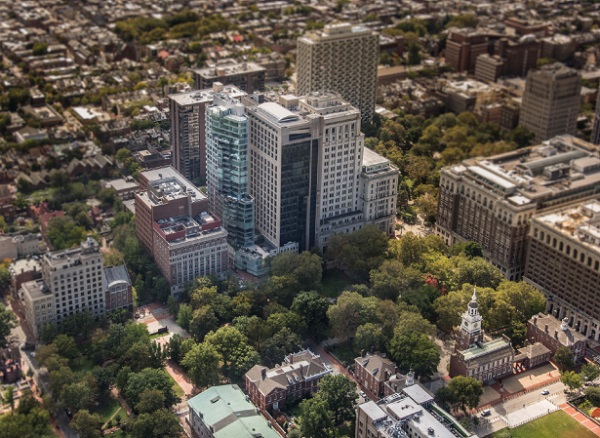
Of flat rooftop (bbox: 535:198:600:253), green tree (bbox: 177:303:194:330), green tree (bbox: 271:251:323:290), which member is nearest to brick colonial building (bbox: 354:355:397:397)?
green tree (bbox: 271:251:323:290)

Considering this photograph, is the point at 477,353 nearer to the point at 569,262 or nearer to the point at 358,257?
the point at 569,262

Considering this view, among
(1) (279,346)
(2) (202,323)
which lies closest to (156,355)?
(2) (202,323)

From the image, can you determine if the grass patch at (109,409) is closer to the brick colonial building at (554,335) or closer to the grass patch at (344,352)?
the grass patch at (344,352)

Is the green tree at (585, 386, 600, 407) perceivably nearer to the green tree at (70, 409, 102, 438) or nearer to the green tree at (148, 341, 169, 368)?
the green tree at (148, 341, 169, 368)

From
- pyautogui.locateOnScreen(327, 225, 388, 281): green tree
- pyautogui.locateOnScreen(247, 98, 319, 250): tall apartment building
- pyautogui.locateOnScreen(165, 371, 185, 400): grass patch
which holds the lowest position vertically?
pyautogui.locateOnScreen(165, 371, 185, 400): grass patch

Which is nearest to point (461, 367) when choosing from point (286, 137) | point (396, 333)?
point (396, 333)

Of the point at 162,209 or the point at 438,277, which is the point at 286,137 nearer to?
the point at 162,209
